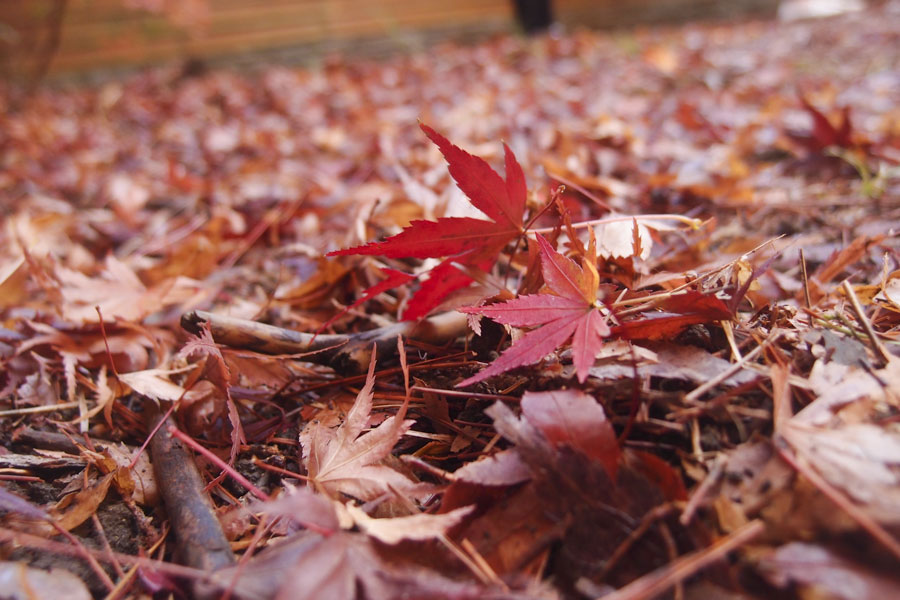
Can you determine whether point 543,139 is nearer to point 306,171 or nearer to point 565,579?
point 306,171

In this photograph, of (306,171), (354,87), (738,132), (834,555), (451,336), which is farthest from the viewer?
(354,87)

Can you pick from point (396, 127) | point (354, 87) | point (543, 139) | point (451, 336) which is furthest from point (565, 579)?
point (354, 87)

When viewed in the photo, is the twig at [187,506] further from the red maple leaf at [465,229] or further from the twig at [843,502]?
the twig at [843,502]


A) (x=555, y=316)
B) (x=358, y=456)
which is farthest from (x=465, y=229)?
(x=358, y=456)

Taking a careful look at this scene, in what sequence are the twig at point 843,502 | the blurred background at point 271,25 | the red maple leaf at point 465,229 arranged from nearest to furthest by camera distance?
the twig at point 843,502, the red maple leaf at point 465,229, the blurred background at point 271,25

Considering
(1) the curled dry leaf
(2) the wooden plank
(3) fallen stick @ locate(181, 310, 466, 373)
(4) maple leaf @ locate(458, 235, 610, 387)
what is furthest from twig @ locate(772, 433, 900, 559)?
(2) the wooden plank

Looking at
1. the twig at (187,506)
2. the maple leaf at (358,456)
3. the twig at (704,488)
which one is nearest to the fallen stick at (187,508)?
the twig at (187,506)
